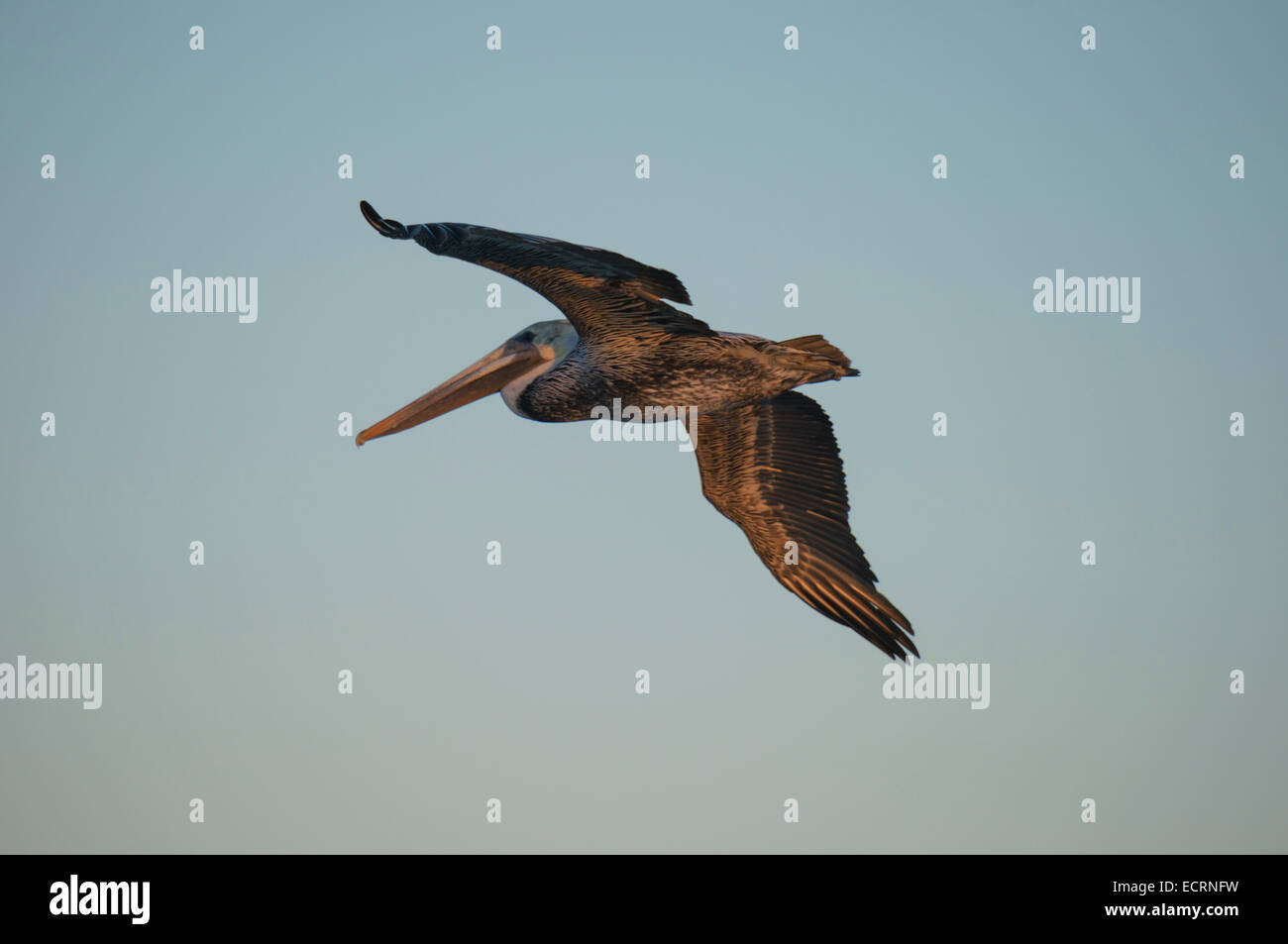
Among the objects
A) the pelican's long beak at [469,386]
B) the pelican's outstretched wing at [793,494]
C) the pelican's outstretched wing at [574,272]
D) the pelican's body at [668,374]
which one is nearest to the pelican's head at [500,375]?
the pelican's long beak at [469,386]

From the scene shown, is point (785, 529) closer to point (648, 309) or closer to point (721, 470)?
point (721, 470)

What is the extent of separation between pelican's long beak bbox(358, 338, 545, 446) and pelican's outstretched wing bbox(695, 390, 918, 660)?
172 cm

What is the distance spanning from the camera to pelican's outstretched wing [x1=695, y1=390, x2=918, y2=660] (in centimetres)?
1235

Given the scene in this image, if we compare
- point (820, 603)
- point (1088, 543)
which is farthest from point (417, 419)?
point (1088, 543)

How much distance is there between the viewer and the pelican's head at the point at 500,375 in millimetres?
11945

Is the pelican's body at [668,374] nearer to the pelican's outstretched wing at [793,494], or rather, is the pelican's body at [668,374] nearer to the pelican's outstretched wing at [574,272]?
the pelican's outstretched wing at [574,272]

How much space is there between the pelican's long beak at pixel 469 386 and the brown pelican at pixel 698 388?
0.01 m

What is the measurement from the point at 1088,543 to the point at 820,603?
6338mm

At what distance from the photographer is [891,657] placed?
11875 millimetres

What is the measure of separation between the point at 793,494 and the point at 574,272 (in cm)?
339

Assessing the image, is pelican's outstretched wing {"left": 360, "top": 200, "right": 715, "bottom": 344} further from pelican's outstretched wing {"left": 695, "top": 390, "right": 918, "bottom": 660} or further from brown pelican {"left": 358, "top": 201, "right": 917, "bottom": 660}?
pelican's outstretched wing {"left": 695, "top": 390, "right": 918, "bottom": 660}

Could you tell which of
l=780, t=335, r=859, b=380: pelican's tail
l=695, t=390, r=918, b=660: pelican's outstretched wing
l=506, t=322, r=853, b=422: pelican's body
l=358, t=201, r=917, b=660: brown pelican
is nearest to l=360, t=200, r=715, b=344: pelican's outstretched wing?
l=358, t=201, r=917, b=660: brown pelican

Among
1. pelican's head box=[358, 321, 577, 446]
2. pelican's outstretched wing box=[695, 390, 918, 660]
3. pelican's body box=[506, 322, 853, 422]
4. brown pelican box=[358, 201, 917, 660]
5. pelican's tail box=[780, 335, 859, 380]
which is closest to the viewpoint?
brown pelican box=[358, 201, 917, 660]

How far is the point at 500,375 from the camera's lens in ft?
39.7
